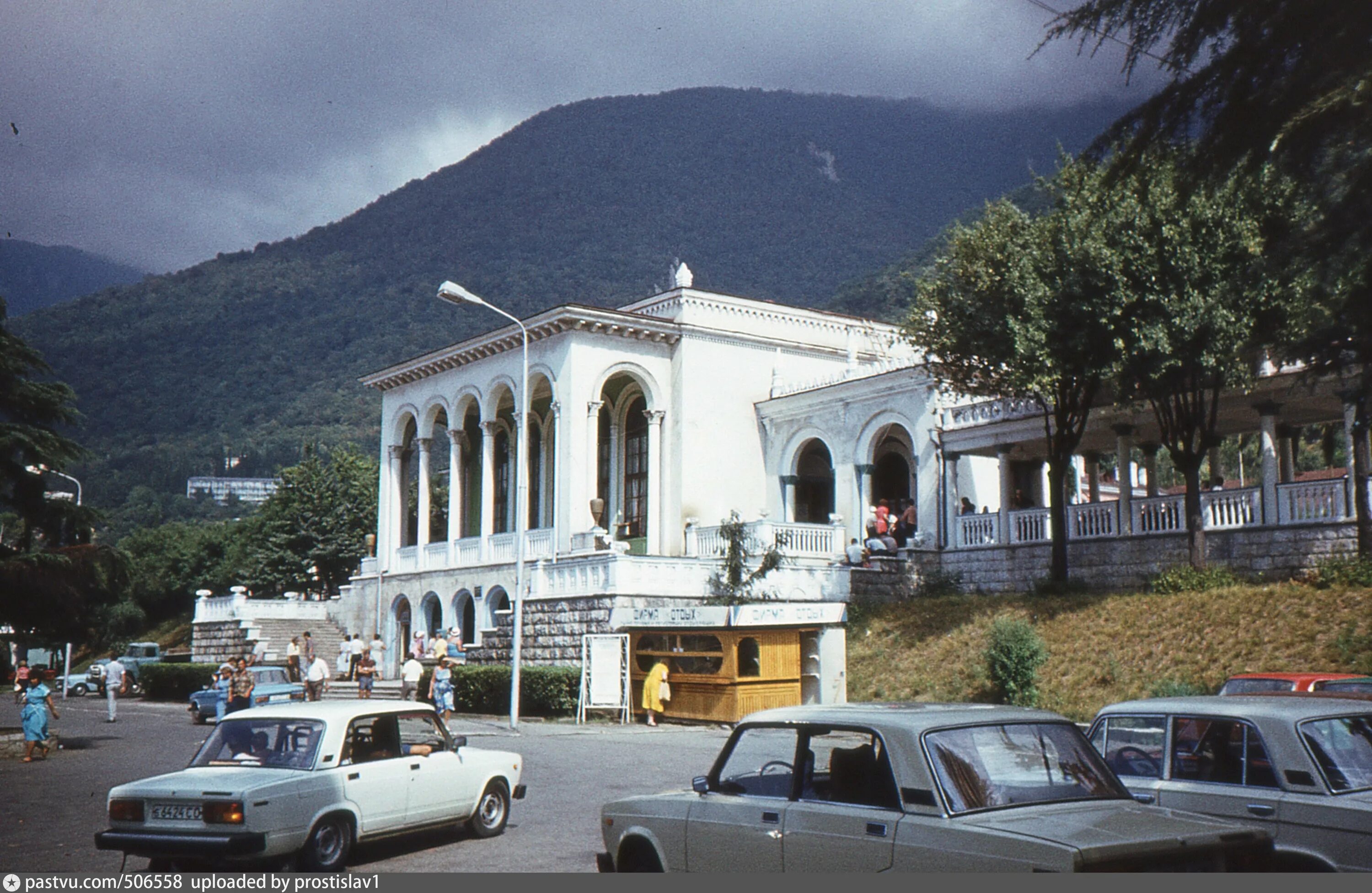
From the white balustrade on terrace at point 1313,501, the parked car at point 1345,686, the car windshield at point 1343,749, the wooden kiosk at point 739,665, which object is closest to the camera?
the car windshield at point 1343,749

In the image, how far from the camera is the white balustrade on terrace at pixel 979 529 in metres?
30.2

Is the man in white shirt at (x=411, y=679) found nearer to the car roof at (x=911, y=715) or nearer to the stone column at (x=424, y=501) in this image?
the stone column at (x=424, y=501)

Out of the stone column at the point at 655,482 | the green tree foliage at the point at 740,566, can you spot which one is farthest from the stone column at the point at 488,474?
the green tree foliage at the point at 740,566

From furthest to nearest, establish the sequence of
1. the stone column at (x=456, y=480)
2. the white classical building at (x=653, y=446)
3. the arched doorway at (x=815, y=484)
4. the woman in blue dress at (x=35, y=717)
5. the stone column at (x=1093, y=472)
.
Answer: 1. the stone column at (x=456, y=480)
2. the arched doorway at (x=815, y=484)
3. the white classical building at (x=653, y=446)
4. the stone column at (x=1093, y=472)
5. the woman in blue dress at (x=35, y=717)

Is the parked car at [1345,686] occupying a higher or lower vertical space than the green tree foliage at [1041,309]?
lower

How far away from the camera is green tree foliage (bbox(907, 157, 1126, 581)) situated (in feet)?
76.8

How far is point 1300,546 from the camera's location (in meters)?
23.5

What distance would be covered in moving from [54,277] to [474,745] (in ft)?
295

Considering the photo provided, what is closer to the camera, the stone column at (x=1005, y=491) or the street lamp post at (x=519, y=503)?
the street lamp post at (x=519, y=503)

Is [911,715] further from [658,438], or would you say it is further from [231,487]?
[231,487]

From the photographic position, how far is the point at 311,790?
9.29m

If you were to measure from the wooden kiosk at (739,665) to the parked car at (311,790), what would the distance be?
1146cm

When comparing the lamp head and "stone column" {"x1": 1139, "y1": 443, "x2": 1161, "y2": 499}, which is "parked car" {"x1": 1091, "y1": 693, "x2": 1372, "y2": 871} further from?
"stone column" {"x1": 1139, "y1": 443, "x2": 1161, "y2": 499}

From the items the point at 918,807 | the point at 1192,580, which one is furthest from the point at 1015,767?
the point at 1192,580
